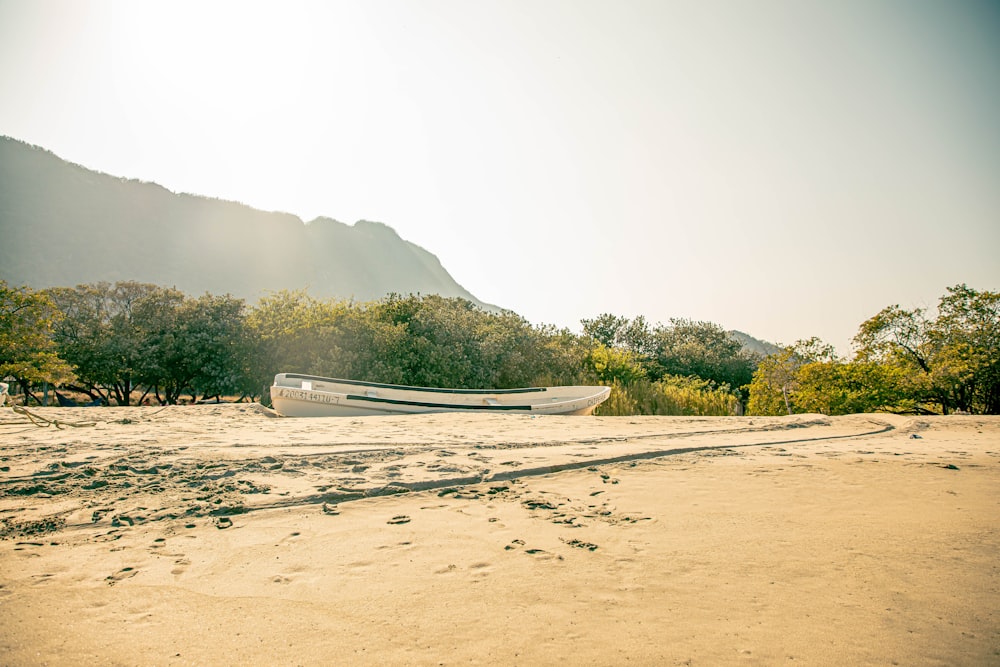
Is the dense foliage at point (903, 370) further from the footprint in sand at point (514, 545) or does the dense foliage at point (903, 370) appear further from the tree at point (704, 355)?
the footprint in sand at point (514, 545)

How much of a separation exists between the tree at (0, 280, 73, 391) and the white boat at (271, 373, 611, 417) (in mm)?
10542

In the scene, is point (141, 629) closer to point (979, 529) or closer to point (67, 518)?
point (67, 518)

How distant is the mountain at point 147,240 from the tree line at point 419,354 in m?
43.5

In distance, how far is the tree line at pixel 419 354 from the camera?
17625 mm

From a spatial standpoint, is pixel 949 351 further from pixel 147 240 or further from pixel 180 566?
pixel 147 240

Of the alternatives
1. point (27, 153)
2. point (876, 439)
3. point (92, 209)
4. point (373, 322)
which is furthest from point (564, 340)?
point (27, 153)

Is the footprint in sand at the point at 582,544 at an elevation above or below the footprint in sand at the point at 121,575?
below

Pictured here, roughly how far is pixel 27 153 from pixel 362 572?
367 ft

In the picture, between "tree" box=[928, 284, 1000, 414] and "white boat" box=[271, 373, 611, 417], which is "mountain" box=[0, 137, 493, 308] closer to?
"white boat" box=[271, 373, 611, 417]

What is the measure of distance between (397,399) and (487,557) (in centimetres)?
1058

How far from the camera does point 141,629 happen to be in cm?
220

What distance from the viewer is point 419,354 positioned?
1961cm

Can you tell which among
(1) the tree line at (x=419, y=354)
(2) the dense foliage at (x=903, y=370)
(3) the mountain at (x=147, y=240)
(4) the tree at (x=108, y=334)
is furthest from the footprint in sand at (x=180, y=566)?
(3) the mountain at (x=147, y=240)

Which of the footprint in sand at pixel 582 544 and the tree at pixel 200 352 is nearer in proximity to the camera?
the footprint in sand at pixel 582 544
